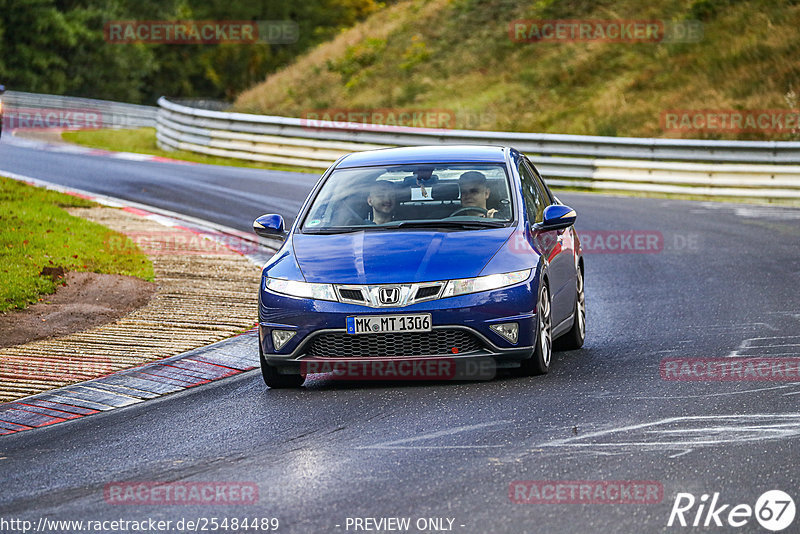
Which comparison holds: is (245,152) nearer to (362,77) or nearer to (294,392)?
(362,77)

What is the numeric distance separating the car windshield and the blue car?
Result: 11 millimetres

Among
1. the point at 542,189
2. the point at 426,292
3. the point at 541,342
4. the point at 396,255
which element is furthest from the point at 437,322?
the point at 542,189

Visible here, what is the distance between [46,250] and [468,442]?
878 cm

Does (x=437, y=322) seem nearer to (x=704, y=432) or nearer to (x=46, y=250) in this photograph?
(x=704, y=432)

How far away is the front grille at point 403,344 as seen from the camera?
8.36 meters

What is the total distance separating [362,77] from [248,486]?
35.4m

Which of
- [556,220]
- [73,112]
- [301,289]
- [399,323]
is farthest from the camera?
[73,112]

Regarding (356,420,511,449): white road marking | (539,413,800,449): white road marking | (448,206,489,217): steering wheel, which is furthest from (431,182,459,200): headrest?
(539,413,800,449): white road marking

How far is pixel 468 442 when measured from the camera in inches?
270

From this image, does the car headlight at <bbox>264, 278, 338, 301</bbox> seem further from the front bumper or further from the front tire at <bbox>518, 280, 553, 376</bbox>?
the front tire at <bbox>518, 280, 553, 376</bbox>

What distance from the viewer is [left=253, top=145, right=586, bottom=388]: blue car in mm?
8367

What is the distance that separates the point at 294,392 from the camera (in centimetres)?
876

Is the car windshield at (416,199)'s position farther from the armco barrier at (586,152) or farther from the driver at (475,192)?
the armco barrier at (586,152)

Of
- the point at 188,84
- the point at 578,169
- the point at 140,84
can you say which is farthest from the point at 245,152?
the point at 188,84
